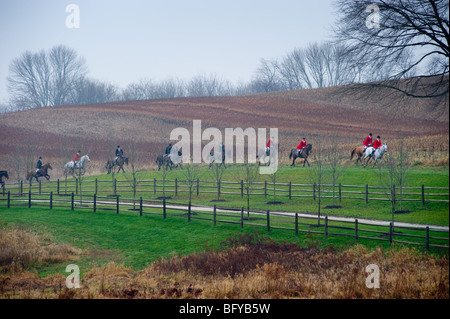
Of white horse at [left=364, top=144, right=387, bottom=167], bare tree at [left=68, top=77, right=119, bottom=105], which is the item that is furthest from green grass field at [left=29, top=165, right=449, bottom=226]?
bare tree at [left=68, top=77, right=119, bottom=105]

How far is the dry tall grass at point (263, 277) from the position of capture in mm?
12820

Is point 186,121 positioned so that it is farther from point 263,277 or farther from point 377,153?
point 263,277

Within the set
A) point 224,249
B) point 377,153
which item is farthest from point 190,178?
point 224,249

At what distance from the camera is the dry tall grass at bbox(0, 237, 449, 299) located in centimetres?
1282

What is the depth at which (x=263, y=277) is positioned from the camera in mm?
14648

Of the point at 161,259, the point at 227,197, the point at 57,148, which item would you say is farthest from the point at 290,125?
the point at 161,259

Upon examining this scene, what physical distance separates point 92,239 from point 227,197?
400 inches
